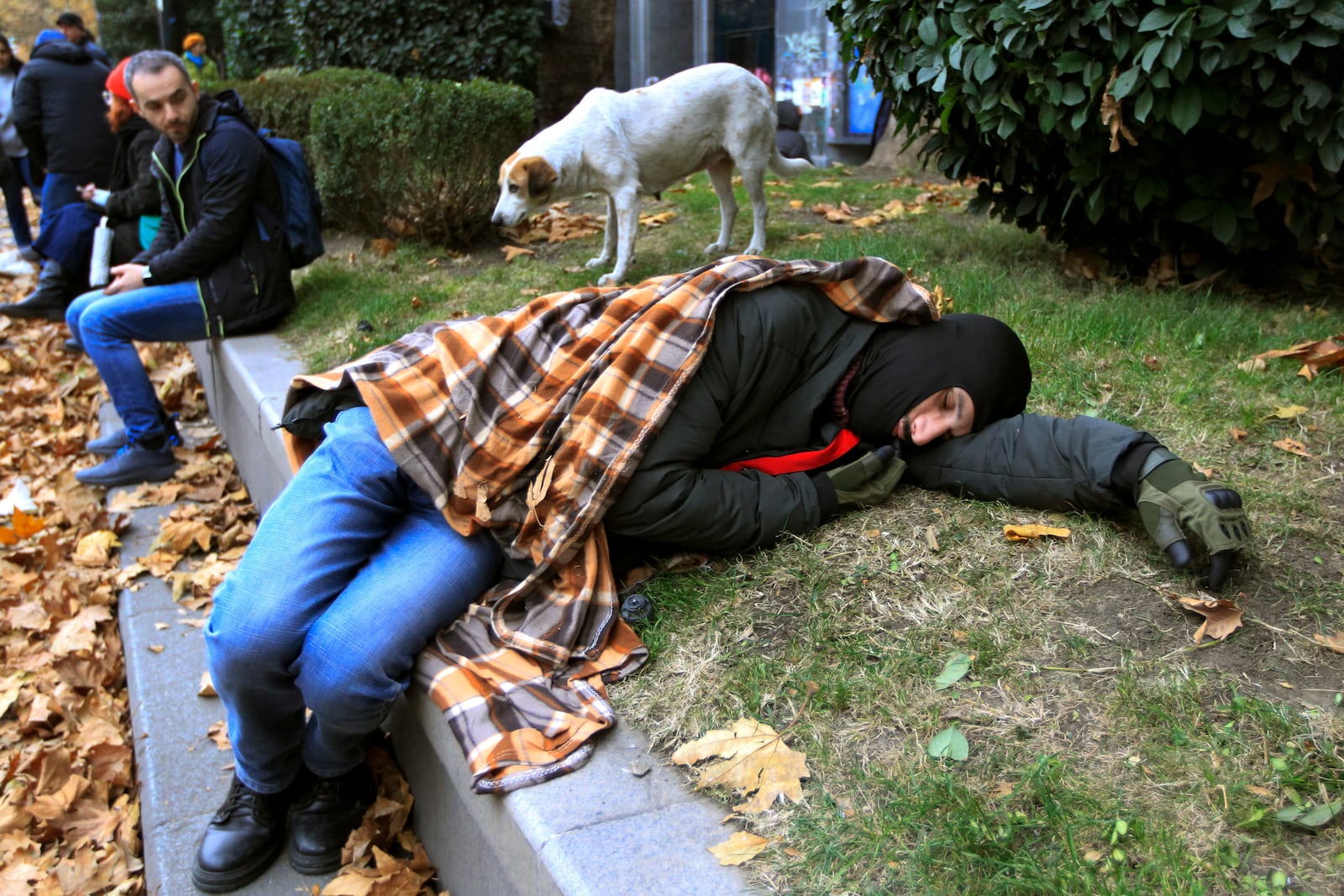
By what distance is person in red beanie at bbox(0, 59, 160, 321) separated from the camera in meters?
5.95

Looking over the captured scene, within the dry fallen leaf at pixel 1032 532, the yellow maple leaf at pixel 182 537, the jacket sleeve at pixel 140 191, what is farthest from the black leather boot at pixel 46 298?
the dry fallen leaf at pixel 1032 532

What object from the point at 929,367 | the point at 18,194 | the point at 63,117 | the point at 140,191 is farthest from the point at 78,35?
the point at 929,367

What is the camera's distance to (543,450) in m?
2.55

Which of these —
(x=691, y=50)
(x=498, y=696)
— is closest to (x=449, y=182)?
(x=498, y=696)

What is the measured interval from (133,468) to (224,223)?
1.32 m

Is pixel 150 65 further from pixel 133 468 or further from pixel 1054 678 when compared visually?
pixel 1054 678

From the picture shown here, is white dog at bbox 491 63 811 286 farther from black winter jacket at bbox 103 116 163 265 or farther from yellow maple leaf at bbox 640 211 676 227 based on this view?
black winter jacket at bbox 103 116 163 265

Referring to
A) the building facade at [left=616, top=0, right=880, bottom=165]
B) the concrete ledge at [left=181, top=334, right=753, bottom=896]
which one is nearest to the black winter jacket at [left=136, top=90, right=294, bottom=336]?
the concrete ledge at [left=181, top=334, right=753, bottom=896]

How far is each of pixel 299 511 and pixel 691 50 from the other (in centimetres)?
1335

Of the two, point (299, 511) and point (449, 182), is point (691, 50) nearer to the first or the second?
point (449, 182)

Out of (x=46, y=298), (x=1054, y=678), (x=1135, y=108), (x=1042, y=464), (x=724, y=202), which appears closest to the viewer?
(x=1054, y=678)

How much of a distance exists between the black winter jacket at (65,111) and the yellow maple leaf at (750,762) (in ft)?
26.3

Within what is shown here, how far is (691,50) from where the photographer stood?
14.5 metres

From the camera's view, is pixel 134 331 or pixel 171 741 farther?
pixel 134 331
